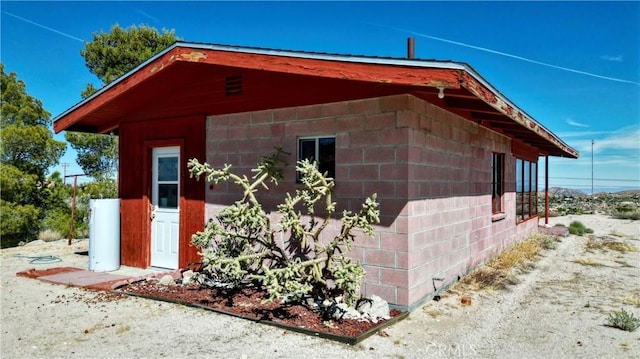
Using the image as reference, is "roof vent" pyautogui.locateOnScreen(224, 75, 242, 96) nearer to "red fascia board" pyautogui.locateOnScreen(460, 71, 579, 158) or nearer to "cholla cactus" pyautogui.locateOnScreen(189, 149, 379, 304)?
"cholla cactus" pyautogui.locateOnScreen(189, 149, 379, 304)

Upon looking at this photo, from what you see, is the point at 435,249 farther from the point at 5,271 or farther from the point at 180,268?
the point at 5,271

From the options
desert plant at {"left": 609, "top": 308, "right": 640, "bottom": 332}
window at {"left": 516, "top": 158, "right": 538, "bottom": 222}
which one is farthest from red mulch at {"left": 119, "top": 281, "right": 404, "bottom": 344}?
window at {"left": 516, "top": 158, "right": 538, "bottom": 222}

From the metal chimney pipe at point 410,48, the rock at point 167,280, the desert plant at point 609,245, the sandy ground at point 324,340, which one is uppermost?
the metal chimney pipe at point 410,48

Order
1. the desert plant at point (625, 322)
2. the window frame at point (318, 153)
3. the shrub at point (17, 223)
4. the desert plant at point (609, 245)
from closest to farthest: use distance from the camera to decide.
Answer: the desert plant at point (625, 322) → the window frame at point (318, 153) → the desert plant at point (609, 245) → the shrub at point (17, 223)

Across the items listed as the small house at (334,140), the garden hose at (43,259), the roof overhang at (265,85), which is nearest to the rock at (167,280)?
the small house at (334,140)

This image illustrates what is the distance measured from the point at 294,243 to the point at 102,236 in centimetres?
409

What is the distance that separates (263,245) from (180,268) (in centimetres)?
225

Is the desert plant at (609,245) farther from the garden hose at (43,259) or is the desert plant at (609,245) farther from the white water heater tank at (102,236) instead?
the garden hose at (43,259)

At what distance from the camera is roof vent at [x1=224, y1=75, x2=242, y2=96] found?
672cm

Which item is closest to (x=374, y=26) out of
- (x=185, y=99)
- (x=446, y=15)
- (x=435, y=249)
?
(x=446, y=15)

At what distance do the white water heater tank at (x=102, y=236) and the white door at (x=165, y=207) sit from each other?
75 centimetres

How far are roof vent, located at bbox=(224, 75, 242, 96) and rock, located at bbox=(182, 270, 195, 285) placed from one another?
9.60 ft

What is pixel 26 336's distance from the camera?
4.66m

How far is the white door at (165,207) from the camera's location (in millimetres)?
7891
